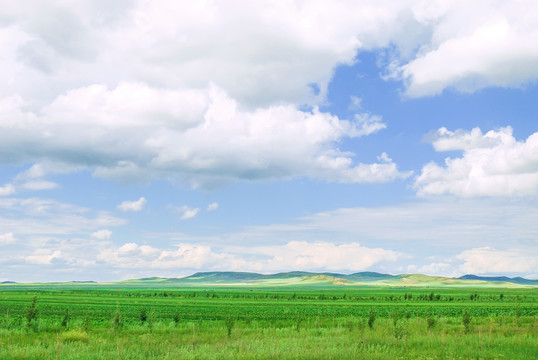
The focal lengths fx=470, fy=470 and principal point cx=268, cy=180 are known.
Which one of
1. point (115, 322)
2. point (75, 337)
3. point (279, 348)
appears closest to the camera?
point (279, 348)

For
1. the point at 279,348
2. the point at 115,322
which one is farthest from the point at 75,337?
the point at 279,348

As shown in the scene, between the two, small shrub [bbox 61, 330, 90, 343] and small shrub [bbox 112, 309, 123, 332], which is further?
small shrub [bbox 112, 309, 123, 332]

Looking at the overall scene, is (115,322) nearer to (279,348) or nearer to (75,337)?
(75,337)

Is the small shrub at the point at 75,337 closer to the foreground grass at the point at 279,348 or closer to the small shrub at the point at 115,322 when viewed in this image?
the foreground grass at the point at 279,348

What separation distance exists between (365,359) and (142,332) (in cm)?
1845

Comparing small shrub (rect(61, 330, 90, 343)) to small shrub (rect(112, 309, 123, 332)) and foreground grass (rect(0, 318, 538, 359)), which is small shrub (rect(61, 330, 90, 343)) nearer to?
foreground grass (rect(0, 318, 538, 359))

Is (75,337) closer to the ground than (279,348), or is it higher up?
closer to the ground

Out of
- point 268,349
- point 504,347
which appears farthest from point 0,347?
point 504,347

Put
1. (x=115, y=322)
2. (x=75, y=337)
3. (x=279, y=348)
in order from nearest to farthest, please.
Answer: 1. (x=279, y=348)
2. (x=75, y=337)
3. (x=115, y=322)

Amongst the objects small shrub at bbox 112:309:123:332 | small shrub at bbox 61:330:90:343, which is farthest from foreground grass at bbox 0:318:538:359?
small shrub at bbox 112:309:123:332

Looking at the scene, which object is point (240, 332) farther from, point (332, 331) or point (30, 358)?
point (30, 358)

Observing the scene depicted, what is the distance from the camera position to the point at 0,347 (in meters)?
23.0

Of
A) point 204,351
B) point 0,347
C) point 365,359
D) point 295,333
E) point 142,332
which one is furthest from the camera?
point 142,332

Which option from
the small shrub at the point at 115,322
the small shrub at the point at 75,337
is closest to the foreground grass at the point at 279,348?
the small shrub at the point at 75,337
